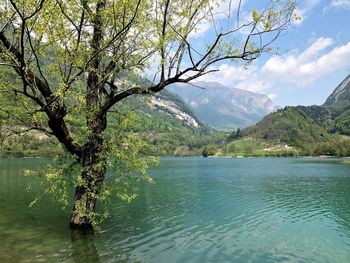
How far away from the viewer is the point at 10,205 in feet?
138

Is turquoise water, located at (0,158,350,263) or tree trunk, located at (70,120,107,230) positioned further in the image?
tree trunk, located at (70,120,107,230)

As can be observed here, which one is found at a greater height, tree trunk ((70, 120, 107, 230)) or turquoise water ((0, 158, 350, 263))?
tree trunk ((70, 120, 107, 230))

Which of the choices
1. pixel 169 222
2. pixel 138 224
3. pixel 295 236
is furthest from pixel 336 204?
pixel 138 224

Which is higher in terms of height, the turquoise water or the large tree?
the large tree

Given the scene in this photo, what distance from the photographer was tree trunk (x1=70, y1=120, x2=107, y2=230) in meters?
22.8

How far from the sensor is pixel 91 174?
23016 mm

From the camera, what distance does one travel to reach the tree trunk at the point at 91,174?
2284 cm

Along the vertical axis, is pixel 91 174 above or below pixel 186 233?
above

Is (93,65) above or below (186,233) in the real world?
above

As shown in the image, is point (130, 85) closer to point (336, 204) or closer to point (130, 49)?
point (130, 49)

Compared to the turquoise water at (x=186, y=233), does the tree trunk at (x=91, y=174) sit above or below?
above

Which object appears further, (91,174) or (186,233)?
(186,233)

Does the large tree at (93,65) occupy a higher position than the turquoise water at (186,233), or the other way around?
the large tree at (93,65)

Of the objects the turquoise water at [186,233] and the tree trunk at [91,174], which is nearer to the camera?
the turquoise water at [186,233]
